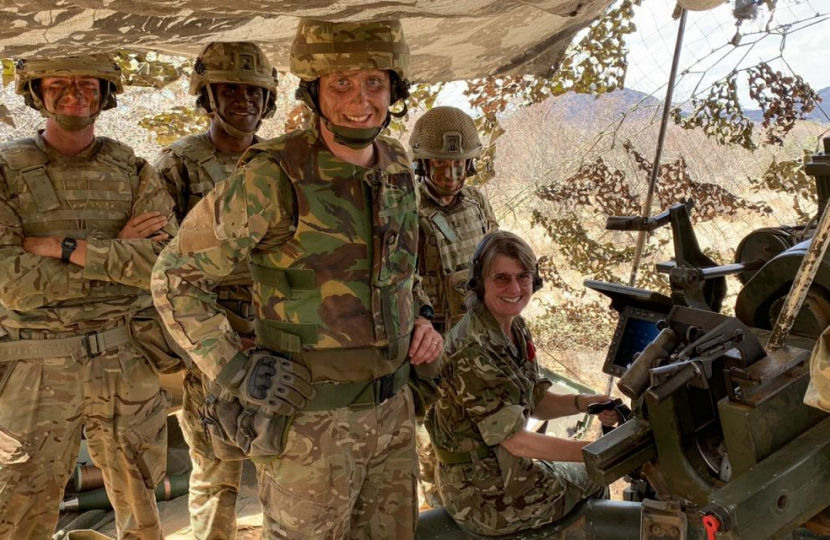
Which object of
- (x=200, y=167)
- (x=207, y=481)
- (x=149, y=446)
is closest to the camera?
(x=149, y=446)

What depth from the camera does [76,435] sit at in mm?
3432

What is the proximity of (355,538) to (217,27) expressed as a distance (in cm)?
174

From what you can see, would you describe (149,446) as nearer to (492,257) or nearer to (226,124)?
(226,124)

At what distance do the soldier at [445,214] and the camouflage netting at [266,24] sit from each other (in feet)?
1.94

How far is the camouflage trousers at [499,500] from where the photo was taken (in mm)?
3180

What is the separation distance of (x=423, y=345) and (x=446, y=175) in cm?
188

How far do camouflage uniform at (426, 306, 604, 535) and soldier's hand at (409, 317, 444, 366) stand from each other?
1.29 ft

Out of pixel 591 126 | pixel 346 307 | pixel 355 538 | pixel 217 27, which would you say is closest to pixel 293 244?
pixel 346 307

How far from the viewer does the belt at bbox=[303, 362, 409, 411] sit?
254 centimetres

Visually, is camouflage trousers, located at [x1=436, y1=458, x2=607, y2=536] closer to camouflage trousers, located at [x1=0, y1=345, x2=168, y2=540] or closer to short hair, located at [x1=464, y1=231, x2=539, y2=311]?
short hair, located at [x1=464, y1=231, x2=539, y2=311]

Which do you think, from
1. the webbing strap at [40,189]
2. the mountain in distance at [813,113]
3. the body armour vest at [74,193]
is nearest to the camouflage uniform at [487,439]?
the body armour vest at [74,193]

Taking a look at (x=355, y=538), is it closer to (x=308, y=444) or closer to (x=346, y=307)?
(x=308, y=444)

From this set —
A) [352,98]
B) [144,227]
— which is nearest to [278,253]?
[352,98]

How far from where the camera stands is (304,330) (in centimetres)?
251
